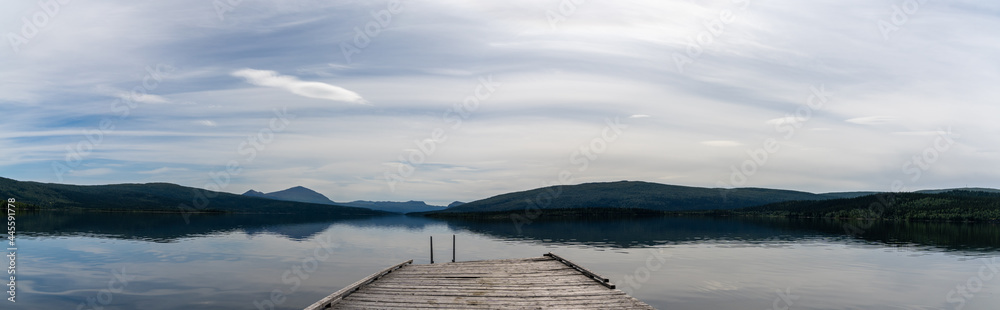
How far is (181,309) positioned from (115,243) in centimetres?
4813

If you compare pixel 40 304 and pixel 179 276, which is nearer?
pixel 40 304

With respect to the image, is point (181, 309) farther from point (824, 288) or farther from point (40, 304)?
point (824, 288)

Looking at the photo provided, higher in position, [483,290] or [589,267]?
[483,290]

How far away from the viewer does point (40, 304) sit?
29281 mm

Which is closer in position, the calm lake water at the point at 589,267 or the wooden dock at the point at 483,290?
the wooden dock at the point at 483,290

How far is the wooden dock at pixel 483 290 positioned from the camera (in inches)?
901

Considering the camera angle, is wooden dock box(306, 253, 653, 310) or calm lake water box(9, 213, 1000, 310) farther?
calm lake water box(9, 213, 1000, 310)

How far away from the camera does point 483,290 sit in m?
26.3

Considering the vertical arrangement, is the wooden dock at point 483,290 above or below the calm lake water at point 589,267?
above

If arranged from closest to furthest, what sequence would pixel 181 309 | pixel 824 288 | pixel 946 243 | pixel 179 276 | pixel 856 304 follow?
pixel 181 309 → pixel 856 304 → pixel 824 288 → pixel 179 276 → pixel 946 243

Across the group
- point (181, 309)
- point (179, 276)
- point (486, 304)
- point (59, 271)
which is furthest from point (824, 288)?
point (59, 271)

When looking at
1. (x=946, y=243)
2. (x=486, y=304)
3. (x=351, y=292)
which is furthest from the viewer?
(x=946, y=243)

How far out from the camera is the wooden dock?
22891mm

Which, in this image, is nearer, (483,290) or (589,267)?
(483,290)
